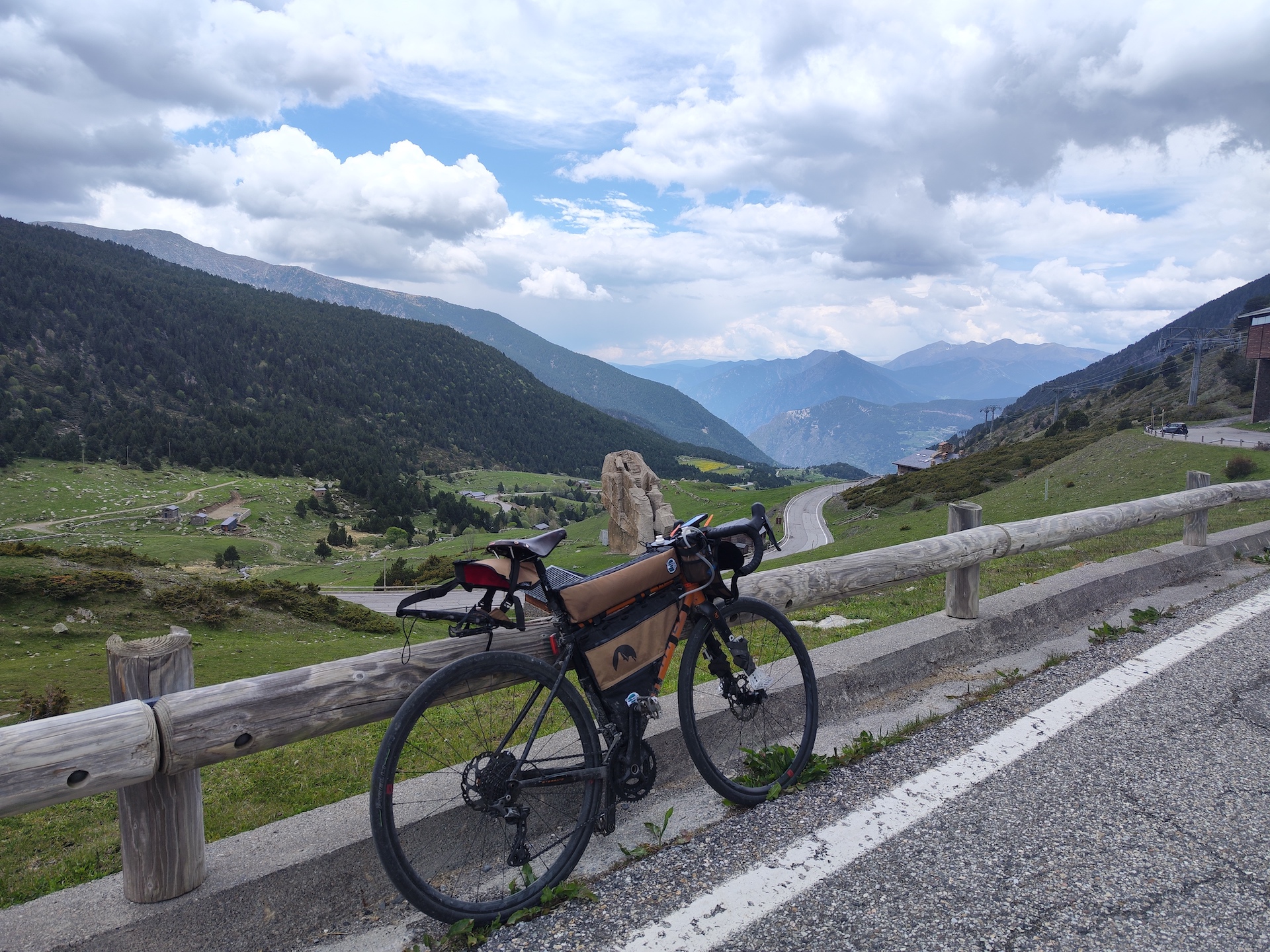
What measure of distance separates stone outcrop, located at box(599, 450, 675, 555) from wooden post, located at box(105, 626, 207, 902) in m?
39.0

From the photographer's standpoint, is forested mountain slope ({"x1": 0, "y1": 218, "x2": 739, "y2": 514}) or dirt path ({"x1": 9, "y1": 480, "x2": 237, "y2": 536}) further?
forested mountain slope ({"x1": 0, "y1": 218, "x2": 739, "y2": 514})

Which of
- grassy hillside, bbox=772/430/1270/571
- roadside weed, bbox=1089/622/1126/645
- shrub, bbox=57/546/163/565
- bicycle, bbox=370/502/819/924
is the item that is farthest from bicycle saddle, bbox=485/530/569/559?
shrub, bbox=57/546/163/565

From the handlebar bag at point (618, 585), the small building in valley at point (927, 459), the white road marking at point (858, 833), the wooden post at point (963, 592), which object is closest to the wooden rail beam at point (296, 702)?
the handlebar bag at point (618, 585)

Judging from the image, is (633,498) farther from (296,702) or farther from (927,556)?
(296,702)

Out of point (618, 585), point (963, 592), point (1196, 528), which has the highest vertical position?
point (618, 585)

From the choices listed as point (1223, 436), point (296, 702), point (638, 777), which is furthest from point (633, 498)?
point (1223, 436)

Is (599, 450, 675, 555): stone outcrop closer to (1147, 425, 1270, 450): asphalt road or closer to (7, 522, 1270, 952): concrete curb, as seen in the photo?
(1147, 425, 1270, 450): asphalt road

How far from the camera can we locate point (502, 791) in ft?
9.22

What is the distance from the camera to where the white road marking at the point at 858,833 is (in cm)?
247

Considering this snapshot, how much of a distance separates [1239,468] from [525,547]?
1394 inches

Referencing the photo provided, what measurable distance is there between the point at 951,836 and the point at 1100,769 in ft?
3.87

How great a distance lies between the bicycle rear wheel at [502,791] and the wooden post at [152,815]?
2.53 feet

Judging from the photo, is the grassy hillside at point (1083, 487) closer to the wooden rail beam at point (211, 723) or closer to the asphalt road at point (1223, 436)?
the asphalt road at point (1223, 436)

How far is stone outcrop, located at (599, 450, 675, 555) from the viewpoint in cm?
4288
